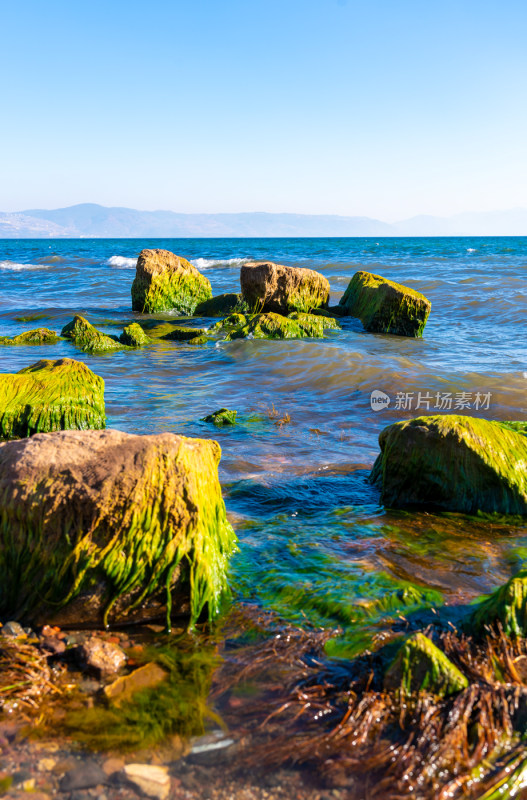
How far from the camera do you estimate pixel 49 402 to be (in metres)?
6.14

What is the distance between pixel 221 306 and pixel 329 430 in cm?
914

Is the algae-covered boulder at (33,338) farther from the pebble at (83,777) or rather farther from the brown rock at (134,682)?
the pebble at (83,777)

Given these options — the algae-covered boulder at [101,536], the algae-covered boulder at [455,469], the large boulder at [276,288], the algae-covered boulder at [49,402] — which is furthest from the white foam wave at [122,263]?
the algae-covered boulder at [101,536]

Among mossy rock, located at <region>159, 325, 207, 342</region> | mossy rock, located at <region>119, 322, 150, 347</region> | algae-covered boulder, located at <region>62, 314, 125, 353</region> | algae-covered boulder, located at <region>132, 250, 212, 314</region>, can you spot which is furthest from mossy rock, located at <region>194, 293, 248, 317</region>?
algae-covered boulder, located at <region>62, 314, 125, 353</region>

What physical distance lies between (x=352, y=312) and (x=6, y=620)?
12.2 metres

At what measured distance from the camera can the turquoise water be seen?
3.54m

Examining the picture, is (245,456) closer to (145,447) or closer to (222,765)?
(145,447)

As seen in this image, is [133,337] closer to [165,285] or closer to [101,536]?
[165,285]

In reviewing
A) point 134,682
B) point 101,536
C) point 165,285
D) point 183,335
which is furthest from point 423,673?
point 165,285

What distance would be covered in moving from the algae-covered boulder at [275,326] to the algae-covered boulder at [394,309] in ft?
2.78

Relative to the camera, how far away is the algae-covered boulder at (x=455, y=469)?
4500 millimetres

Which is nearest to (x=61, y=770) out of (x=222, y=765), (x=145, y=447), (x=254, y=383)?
(x=222, y=765)

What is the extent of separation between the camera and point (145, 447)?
3.28 metres

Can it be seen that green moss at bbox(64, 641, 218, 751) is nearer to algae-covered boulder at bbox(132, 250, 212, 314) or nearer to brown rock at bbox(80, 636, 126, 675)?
brown rock at bbox(80, 636, 126, 675)
